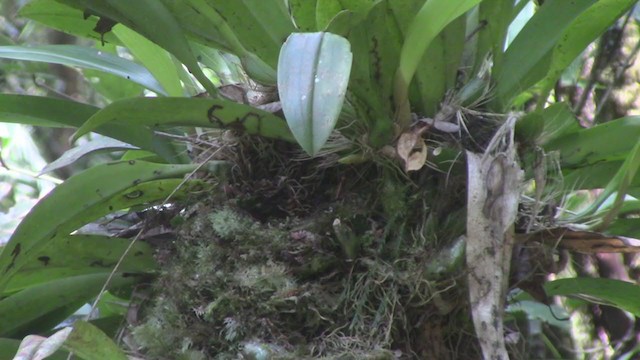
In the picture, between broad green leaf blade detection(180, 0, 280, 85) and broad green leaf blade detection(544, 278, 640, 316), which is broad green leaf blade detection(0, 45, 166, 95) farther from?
broad green leaf blade detection(544, 278, 640, 316)

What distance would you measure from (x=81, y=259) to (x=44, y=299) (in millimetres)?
78

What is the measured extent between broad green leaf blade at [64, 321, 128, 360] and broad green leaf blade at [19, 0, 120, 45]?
0.39 m

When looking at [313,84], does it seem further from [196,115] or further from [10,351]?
[10,351]

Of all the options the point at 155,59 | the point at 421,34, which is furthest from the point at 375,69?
the point at 155,59

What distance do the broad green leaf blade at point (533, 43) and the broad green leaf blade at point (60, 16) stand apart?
0.48 m

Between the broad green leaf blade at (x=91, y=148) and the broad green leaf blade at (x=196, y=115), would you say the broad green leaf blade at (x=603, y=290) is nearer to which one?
the broad green leaf blade at (x=196, y=115)

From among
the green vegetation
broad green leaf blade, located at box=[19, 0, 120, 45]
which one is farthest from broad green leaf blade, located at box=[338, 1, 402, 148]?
broad green leaf blade, located at box=[19, 0, 120, 45]

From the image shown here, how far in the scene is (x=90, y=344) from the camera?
63cm

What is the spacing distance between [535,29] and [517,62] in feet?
0.13

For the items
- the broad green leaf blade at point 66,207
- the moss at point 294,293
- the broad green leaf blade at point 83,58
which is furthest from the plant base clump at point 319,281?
the broad green leaf blade at point 83,58

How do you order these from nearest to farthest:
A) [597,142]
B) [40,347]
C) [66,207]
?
[40,347]
[66,207]
[597,142]

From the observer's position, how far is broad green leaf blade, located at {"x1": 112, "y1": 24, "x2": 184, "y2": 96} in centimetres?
92

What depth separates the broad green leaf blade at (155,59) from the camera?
922 mm

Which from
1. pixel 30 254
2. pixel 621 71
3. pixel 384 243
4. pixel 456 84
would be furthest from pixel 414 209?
pixel 621 71
